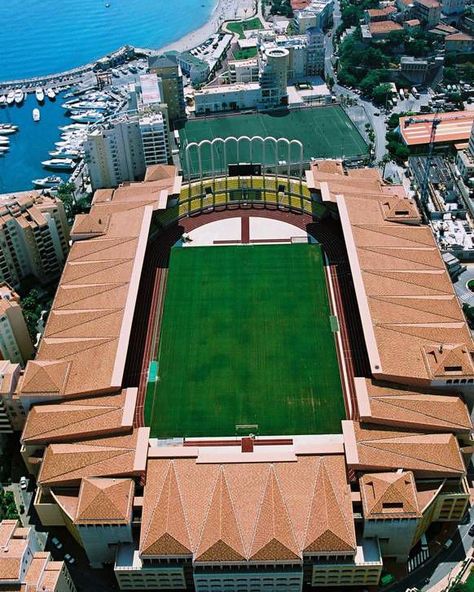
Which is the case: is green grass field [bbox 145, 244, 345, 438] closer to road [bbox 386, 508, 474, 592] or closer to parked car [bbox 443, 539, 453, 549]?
parked car [bbox 443, 539, 453, 549]

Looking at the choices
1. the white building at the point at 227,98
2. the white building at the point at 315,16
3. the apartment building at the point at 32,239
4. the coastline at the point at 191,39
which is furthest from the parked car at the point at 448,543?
the coastline at the point at 191,39

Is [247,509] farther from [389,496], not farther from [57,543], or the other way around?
[57,543]

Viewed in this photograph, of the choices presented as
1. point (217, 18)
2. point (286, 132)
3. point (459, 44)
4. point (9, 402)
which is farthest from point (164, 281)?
point (217, 18)

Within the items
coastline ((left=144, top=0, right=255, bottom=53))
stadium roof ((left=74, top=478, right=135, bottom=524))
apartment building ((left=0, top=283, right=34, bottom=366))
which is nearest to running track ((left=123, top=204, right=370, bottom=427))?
stadium roof ((left=74, top=478, right=135, bottom=524))

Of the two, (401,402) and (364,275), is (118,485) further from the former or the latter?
(364,275)

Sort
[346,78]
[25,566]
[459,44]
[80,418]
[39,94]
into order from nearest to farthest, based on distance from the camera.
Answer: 1. [25,566]
2. [80,418]
3. [346,78]
4. [459,44]
5. [39,94]

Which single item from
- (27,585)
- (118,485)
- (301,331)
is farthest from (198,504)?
(301,331)
